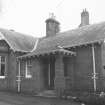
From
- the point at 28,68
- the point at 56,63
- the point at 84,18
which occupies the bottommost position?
the point at 28,68

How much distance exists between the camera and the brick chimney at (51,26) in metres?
21.7

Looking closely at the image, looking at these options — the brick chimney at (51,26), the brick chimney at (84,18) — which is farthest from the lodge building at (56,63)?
the brick chimney at (84,18)

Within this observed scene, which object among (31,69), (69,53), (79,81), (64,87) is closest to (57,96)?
(64,87)

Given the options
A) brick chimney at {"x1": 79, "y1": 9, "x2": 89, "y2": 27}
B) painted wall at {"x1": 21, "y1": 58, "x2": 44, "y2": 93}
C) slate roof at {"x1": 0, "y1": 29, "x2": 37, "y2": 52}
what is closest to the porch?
painted wall at {"x1": 21, "y1": 58, "x2": 44, "y2": 93}

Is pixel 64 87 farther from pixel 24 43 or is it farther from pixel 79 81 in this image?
pixel 24 43

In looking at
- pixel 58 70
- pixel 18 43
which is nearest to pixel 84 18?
pixel 18 43

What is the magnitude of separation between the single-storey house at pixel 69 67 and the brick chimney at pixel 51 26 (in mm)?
3777

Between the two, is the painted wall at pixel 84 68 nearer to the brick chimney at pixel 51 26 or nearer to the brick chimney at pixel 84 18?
the brick chimney at pixel 51 26

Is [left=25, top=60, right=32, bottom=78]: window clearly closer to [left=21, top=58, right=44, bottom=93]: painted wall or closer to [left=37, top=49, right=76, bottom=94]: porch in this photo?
A: [left=21, top=58, right=44, bottom=93]: painted wall

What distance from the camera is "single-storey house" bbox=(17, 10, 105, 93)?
540 inches

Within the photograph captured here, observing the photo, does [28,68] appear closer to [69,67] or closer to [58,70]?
[69,67]

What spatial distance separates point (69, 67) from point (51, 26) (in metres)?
7.99

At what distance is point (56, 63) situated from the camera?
14.4 meters

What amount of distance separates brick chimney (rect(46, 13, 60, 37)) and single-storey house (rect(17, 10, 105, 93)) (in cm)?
378
